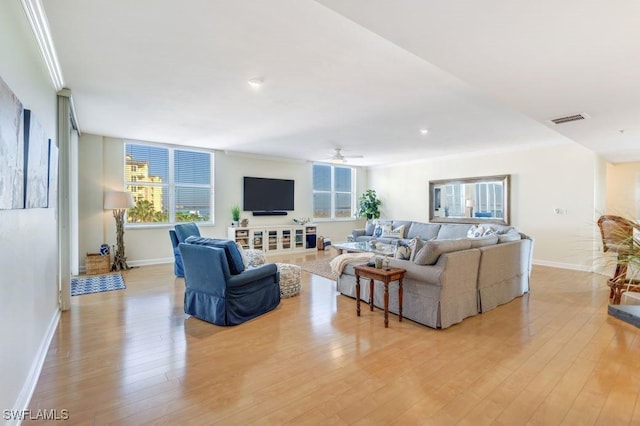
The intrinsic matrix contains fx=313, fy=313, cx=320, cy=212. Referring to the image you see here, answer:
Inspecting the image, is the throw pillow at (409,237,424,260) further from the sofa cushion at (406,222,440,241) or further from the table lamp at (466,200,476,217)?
the table lamp at (466,200,476,217)

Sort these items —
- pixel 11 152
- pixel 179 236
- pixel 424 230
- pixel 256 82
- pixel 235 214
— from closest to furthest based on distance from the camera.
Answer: pixel 11 152 < pixel 256 82 < pixel 179 236 < pixel 235 214 < pixel 424 230

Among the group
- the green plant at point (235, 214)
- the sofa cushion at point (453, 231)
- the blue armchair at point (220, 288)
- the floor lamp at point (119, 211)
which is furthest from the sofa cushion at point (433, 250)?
the floor lamp at point (119, 211)

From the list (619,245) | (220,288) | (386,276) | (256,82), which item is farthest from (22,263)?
(619,245)

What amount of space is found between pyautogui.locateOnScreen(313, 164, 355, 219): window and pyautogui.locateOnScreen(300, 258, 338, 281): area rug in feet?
8.55

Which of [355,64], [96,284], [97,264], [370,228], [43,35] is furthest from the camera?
[370,228]

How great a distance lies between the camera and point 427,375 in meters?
2.38

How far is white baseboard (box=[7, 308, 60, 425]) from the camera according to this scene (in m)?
1.94

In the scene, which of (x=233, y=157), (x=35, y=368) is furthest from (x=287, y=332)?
(x=233, y=157)

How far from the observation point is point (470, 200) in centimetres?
759

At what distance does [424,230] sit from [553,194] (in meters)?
2.64

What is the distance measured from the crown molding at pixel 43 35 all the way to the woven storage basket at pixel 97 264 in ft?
11.4

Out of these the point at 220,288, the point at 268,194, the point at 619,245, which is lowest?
the point at 220,288

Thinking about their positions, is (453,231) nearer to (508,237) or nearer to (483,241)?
(508,237)

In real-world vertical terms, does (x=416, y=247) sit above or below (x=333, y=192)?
below
